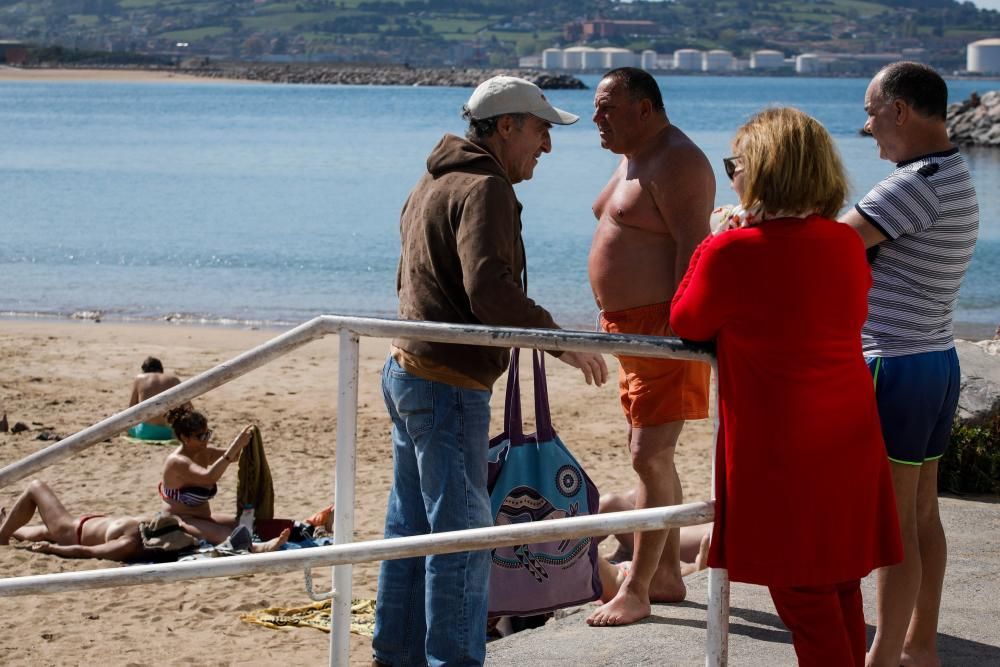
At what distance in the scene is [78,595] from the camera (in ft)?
19.4

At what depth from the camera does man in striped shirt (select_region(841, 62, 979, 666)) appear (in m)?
3.27

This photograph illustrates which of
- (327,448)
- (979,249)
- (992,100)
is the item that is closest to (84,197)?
(979,249)

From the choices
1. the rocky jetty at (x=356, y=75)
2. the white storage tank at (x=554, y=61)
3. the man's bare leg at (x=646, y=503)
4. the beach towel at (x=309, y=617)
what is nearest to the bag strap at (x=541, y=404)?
the man's bare leg at (x=646, y=503)

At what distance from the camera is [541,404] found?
3830 mm

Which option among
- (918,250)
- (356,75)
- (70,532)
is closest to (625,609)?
(918,250)

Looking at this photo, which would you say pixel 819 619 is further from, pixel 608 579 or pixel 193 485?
pixel 193 485

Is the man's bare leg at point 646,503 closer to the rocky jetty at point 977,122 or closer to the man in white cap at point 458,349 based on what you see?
the man in white cap at point 458,349

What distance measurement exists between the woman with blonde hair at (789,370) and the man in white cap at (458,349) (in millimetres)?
656

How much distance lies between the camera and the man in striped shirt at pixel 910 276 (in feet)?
10.7

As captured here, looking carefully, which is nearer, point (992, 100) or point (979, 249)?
point (979, 249)

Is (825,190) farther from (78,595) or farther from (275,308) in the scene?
(275,308)

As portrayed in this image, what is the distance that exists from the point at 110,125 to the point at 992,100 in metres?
41.8

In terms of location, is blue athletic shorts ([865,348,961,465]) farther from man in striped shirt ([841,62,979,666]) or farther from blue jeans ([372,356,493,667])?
blue jeans ([372,356,493,667])

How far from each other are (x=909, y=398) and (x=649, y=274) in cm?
109
